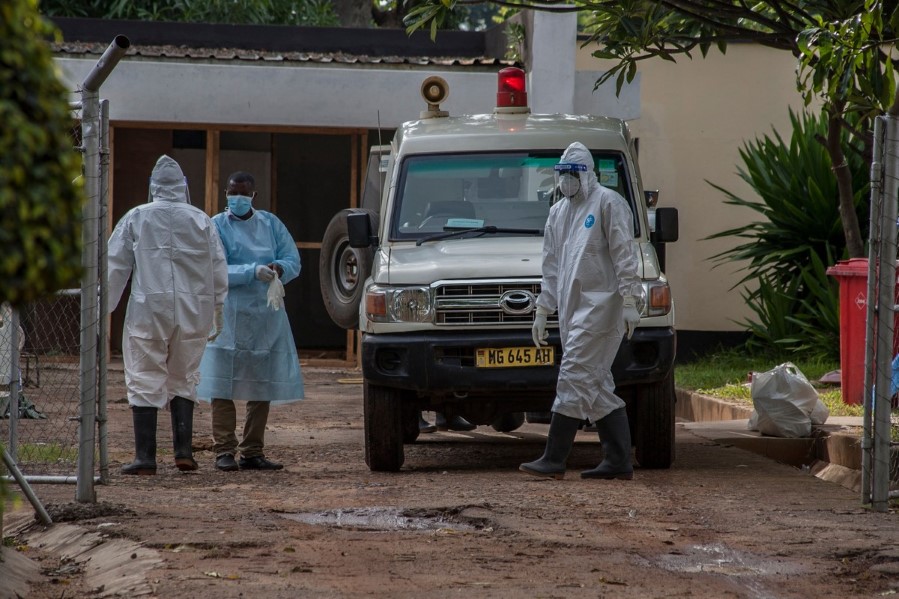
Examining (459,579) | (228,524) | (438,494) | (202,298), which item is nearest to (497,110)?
(202,298)

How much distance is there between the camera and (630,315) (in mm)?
8008

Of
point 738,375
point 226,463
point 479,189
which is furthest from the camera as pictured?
point 738,375

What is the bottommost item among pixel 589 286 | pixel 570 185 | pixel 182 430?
pixel 182 430

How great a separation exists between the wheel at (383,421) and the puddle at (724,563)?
2.89 meters

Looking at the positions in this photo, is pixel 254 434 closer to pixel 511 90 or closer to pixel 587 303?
pixel 587 303

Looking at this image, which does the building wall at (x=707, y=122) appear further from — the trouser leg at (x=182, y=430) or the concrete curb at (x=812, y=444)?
the trouser leg at (x=182, y=430)

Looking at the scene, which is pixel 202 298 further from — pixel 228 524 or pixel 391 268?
pixel 228 524

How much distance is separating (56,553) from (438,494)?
2112 millimetres

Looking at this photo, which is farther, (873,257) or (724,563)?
(873,257)

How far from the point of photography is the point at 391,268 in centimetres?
848

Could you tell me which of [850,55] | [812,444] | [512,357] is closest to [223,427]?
[512,357]

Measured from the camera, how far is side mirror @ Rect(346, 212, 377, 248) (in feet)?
29.0

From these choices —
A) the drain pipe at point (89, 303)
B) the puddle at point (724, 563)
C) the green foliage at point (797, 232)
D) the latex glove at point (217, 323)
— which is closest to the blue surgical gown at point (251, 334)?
the latex glove at point (217, 323)

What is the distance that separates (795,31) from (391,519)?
410 centimetres
